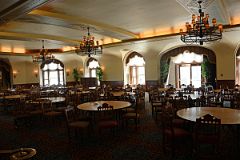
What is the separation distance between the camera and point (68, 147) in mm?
5621

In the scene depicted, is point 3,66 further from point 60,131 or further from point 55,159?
point 55,159

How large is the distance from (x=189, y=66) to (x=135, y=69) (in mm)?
4199

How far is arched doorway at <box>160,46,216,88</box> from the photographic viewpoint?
13.7 meters

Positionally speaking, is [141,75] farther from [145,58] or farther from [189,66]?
[189,66]

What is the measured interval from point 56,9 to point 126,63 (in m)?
10.2

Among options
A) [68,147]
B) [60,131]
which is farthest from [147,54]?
[68,147]

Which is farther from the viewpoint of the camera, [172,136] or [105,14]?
[105,14]

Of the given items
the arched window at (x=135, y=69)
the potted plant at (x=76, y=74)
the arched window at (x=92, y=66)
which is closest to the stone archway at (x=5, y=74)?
the potted plant at (x=76, y=74)

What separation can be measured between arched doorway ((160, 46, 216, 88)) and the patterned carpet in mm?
7528

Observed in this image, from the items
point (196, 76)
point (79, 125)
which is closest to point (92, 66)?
point (196, 76)

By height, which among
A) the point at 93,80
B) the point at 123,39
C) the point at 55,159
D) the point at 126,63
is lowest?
the point at 55,159

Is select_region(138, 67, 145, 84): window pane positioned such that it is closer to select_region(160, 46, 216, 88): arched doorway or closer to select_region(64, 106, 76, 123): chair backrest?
select_region(160, 46, 216, 88): arched doorway

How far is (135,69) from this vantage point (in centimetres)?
1745

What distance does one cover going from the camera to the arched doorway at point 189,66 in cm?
1369
